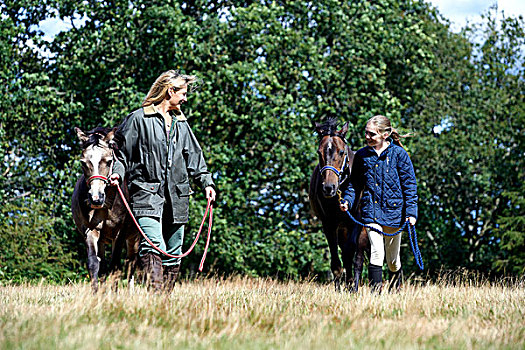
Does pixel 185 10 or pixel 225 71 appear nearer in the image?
pixel 225 71

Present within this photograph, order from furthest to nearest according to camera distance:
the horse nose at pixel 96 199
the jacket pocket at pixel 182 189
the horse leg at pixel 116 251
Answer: the horse leg at pixel 116 251 → the horse nose at pixel 96 199 → the jacket pocket at pixel 182 189

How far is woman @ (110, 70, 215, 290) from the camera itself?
568cm

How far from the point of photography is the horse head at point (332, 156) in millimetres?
7364

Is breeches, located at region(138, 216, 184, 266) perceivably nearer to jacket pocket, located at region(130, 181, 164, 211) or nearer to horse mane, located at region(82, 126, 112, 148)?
jacket pocket, located at region(130, 181, 164, 211)

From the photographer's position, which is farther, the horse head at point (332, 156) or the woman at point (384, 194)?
the horse head at point (332, 156)

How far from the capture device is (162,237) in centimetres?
580

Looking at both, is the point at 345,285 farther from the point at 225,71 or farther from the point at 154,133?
the point at 225,71

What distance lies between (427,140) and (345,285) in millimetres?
12989

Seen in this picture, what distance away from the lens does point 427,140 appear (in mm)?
19672

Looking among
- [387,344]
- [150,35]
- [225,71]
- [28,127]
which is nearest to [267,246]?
[225,71]

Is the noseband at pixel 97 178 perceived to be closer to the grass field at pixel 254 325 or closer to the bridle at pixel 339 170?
the grass field at pixel 254 325

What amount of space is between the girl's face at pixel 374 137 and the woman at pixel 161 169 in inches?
81.9

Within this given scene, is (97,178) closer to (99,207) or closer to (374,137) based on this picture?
(99,207)

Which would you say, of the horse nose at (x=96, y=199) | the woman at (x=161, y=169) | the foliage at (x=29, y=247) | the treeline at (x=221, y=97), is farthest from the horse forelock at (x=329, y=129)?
the foliage at (x=29, y=247)
